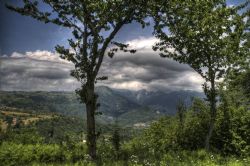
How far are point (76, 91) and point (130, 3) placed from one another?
22.1 feet

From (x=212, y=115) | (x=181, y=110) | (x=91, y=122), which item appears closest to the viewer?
(x=91, y=122)

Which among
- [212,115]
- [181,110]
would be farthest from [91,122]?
[181,110]

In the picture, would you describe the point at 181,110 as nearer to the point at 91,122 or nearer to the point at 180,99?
the point at 180,99

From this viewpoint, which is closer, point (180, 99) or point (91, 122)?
point (91, 122)

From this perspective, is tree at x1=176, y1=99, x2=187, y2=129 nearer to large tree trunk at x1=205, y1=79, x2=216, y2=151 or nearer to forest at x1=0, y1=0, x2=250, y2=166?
forest at x1=0, y1=0, x2=250, y2=166

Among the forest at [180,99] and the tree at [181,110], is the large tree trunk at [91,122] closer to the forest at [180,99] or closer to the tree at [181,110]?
the forest at [180,99]

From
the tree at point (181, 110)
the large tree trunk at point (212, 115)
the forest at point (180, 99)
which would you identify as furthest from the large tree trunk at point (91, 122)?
the tree at point (181, 110)

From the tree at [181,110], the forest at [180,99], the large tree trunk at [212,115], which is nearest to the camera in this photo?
the forest at [180,99]

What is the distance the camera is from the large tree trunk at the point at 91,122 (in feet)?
76.8

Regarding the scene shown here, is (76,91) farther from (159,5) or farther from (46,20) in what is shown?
(159,5)

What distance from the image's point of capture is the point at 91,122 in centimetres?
2397

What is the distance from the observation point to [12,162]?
18.3m

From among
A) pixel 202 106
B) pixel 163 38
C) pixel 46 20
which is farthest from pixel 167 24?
pixel 202 106

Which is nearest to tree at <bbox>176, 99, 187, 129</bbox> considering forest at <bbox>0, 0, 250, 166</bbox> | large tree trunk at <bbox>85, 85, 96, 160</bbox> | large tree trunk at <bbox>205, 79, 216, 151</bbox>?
forest at <bbox>0, 0, 250, 166</bbox>
